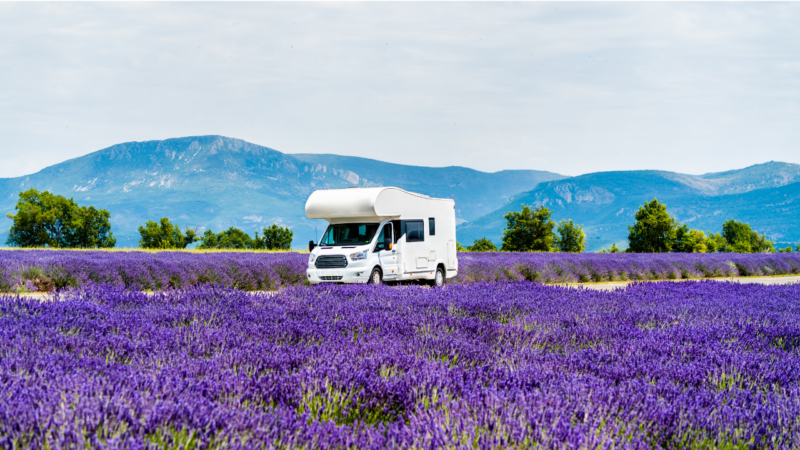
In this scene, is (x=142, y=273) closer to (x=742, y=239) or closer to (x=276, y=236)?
(x=276, y=236)

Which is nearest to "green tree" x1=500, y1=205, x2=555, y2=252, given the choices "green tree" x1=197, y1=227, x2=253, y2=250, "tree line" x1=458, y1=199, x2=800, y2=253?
"tree line" x1=458, y1=199, x2=800, y2=253

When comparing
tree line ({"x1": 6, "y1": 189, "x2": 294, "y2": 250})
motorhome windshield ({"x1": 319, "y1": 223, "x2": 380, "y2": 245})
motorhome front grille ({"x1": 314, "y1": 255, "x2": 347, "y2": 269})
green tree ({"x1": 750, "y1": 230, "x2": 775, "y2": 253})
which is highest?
tree line ({"x1": 6, "y1": 189, "x2": 294, "y2": 250})

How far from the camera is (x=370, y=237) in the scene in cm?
1283

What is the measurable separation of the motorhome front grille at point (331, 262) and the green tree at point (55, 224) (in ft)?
125

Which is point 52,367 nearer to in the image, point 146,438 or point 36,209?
point 146,438

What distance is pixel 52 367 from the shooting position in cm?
310

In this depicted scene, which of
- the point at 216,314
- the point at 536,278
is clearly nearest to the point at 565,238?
the point at 536,278

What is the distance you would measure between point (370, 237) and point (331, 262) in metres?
1.05

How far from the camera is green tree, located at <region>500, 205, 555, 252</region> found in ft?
148

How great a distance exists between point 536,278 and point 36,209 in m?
42.7

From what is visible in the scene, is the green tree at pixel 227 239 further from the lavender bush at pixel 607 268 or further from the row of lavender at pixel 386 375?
the row of lavender at pixel 386 375

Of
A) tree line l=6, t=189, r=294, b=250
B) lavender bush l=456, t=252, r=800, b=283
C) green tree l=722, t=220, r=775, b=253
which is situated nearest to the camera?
lavender bush l=456, t=252, r=800, b=283

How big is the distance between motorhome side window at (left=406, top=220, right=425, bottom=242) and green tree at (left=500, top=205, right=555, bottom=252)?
104 feet

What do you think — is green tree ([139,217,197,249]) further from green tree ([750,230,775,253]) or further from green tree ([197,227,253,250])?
green tree ([750,230,775,253])
